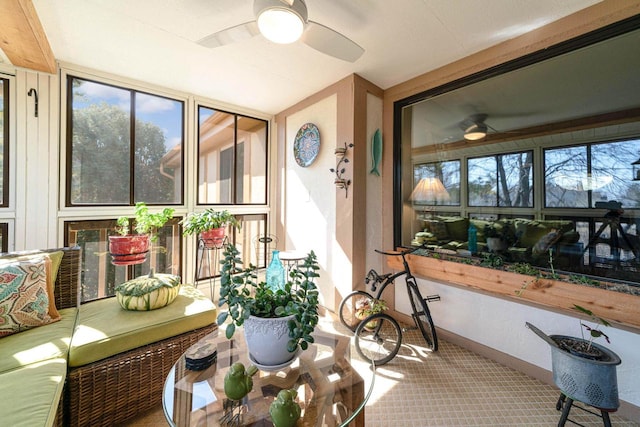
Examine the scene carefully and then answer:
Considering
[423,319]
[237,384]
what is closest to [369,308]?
[423,319]

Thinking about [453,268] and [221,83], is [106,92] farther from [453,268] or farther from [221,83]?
[453,268]

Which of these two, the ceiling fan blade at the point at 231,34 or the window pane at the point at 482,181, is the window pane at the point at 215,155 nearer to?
the ceiling fan blade at the point at 231,34

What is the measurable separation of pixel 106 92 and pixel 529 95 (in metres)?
3.89

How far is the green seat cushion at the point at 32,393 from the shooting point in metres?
0.96

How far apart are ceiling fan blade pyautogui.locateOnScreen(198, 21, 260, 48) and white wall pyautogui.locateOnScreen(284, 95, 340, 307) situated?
4.42 feet

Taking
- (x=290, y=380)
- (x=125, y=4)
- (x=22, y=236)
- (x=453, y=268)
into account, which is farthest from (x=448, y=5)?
(x=22, y=236)

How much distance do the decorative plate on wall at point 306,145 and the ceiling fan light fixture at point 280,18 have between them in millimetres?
1534

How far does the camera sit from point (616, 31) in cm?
162

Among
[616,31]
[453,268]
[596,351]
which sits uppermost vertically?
[616,31]

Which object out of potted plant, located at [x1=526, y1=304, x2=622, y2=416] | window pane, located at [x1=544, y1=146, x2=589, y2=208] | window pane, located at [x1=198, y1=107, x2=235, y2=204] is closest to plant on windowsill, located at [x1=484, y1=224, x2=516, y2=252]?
window pane, located at [x1=544, y1=146, x2=589, y2=208]

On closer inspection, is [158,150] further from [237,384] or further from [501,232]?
[501,232]

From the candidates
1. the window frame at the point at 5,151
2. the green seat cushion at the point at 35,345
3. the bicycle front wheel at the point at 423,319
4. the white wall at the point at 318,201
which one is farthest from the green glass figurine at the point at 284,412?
the window frame at the point at 5,151

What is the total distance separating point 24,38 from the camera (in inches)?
72.6

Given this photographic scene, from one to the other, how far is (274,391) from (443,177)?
2.23m
